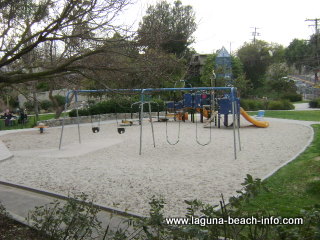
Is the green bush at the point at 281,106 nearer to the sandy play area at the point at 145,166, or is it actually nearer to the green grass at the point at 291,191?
the sandy play area at the point at 145,166

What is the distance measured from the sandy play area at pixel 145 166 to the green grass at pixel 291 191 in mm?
647

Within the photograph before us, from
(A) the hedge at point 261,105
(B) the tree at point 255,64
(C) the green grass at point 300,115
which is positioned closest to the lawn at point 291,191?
(C) the green grass at point 300,115

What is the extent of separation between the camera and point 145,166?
9.30 m

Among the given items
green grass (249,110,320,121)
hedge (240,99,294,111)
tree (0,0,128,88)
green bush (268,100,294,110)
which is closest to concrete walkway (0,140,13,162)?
tree (0,0,128,88)

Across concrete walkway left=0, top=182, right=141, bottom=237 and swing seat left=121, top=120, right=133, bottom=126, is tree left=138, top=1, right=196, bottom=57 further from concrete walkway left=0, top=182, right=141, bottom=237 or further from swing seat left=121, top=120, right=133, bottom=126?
swing seat left=121, top=120, right=133, bottom=126

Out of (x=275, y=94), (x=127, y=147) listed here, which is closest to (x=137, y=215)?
(x=127, y=147)

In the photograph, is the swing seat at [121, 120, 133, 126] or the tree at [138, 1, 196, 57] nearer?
the tree at [138, 1, 196, 57]

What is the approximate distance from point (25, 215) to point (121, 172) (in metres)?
3.33

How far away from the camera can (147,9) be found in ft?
15.6

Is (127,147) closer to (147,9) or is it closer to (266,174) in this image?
(266,174)

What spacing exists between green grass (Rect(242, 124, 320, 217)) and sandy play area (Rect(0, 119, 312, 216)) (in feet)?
2.12

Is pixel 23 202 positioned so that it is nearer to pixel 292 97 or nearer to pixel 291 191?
pixel 291 191

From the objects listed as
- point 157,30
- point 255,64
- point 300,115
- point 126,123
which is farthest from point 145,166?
point 255,64

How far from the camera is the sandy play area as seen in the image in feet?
21.9
